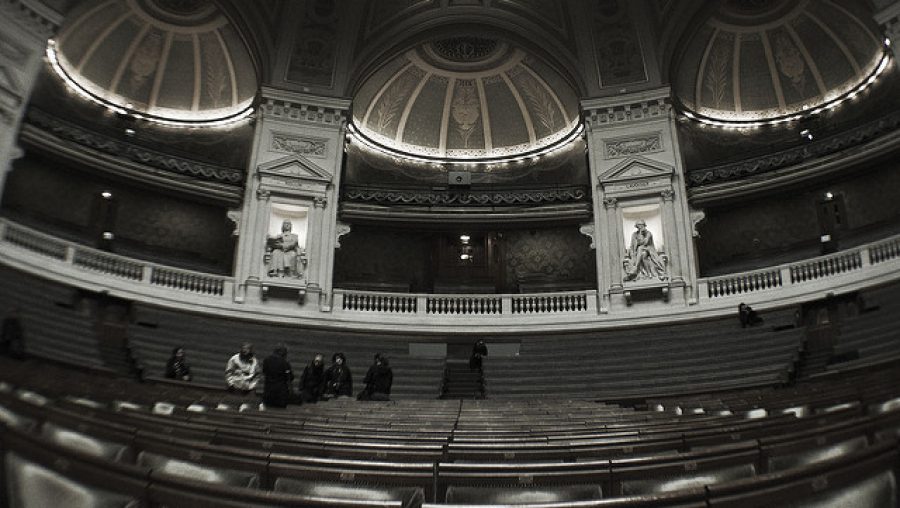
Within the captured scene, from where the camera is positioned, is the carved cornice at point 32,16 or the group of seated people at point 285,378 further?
the carved cornice at point 32,16

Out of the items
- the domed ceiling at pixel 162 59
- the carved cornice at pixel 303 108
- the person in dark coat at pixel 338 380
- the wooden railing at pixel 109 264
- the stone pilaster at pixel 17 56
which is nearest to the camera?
the person in dark coat at pixel 338 380

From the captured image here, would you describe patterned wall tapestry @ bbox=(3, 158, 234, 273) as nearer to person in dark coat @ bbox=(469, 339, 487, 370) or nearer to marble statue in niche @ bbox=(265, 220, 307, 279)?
marble statue in niche @ bbox=(265, 220, 307, 279)

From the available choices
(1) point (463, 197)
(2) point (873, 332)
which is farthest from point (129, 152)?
(2) point (873, 332)

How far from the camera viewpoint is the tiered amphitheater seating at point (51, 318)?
45.4ft

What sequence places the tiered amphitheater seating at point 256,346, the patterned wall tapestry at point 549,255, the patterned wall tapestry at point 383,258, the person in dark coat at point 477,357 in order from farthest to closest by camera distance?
1. the patterned wall tapestry at point 549,255
2. the patterned wall tapestry at point 383,258
3. the person in dark coat at point 477,357
4. the tiered amphitheater seating at point 256,346

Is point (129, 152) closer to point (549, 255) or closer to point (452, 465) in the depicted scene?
point (549, 255)

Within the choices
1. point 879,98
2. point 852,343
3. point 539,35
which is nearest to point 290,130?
point 539,35

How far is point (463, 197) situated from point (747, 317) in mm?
9672


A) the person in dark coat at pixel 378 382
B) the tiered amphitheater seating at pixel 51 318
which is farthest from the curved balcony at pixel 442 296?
the person in dark coat at pixel 378 382

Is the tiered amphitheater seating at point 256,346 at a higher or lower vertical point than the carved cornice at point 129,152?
lower

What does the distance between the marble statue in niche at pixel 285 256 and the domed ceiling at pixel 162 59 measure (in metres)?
7.06

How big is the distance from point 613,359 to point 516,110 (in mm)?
12298

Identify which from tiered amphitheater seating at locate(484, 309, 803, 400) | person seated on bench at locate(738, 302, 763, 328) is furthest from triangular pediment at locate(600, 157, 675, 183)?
person seated on bench at locate(738, 302, 763, 328)

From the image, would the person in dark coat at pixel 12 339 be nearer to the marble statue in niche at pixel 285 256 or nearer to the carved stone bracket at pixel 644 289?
the marble statue in niche at pixel 285 256
